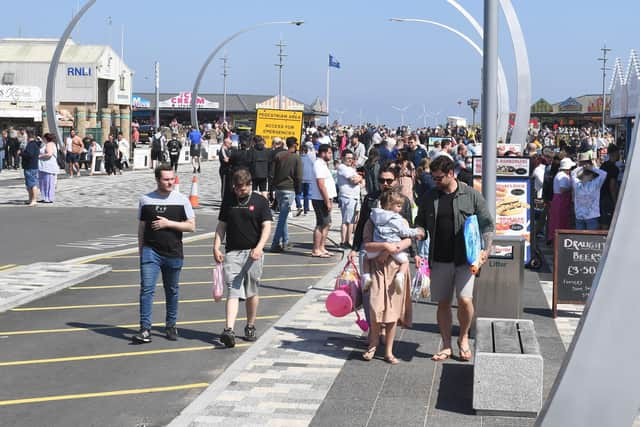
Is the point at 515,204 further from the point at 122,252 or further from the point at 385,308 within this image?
the point at 385,308

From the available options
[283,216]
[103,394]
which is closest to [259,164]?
[283,216]

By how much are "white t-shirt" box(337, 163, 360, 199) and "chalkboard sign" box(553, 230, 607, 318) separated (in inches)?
215

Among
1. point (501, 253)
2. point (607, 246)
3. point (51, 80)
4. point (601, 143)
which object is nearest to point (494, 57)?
point (501, 253)

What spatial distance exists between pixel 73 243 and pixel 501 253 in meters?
10.5

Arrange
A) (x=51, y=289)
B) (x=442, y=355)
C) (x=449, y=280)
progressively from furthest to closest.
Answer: (x=51, y=289) < (x=442, y=355) < (x=449, y=280)

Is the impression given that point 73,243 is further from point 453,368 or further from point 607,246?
point 607,246

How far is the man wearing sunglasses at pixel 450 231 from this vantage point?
943cm

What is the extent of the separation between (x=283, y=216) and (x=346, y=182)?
3.81 ft

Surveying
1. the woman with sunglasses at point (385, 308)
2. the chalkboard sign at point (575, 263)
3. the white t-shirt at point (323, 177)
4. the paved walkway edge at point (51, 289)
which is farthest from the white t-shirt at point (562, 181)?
the woman with sunglasses at point (385, 308)

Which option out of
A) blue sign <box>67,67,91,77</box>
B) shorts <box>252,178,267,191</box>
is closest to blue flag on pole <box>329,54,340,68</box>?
blue sign <box>67,67,91,77</box>

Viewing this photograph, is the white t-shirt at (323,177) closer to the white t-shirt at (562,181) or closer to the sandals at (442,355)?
the white t-shirt at (562,181)

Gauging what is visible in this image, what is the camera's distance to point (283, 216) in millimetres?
17406

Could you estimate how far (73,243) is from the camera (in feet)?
62.6

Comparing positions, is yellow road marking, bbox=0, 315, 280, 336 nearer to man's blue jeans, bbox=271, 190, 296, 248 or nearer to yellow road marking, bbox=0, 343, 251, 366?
yellow road marking, bbox=0, 343, 251, 366
